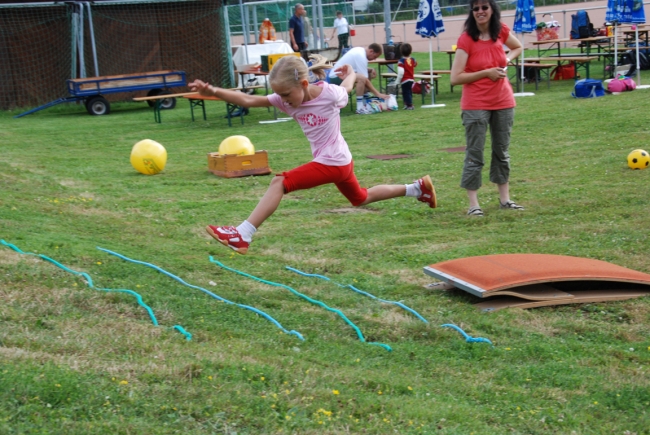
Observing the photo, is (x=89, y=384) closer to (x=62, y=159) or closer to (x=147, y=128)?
(x=62, y=159)

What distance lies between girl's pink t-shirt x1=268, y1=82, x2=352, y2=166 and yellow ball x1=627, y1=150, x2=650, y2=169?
4927mm

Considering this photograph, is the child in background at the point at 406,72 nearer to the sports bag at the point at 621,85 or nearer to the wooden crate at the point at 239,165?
the sports bag at the point at 621,85

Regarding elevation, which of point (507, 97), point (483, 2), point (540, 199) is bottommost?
point (540, 199)

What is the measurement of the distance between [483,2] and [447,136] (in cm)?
648

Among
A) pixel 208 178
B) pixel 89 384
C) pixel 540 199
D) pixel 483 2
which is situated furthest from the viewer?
pixel 208 178

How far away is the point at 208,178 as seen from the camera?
11109 mm

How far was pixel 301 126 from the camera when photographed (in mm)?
5977

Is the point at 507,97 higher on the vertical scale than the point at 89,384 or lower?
higher

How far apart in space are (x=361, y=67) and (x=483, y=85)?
980cm

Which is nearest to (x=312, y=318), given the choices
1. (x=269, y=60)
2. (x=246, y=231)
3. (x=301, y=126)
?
(x=246, y=231)

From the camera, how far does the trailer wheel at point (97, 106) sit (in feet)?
71.2

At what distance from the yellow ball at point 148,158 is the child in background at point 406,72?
8.04m

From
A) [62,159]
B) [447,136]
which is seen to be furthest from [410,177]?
[62,159]

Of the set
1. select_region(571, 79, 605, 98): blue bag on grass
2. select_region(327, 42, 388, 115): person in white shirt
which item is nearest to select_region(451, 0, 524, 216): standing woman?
select_region(327, 42, 388, 115): person in white shirt
